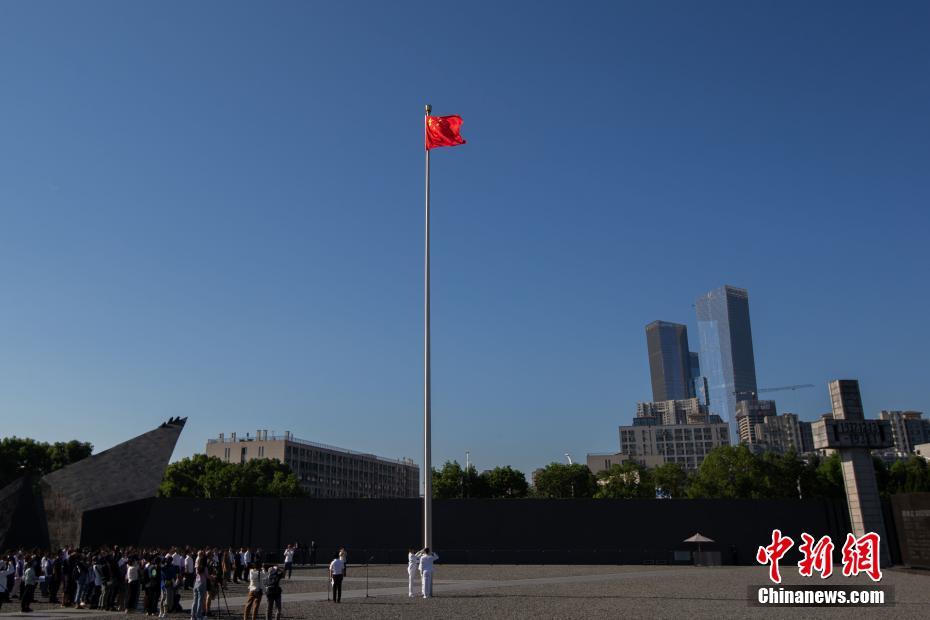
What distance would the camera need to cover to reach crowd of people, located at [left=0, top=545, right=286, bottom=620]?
57.6 feet

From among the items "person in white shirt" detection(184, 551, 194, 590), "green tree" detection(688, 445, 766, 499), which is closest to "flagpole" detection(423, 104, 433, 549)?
"person in white shirt" detection(184, 551, 194, 590)

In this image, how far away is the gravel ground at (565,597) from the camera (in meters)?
18.5

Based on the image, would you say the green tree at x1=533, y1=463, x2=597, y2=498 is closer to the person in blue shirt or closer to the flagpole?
the flagpole

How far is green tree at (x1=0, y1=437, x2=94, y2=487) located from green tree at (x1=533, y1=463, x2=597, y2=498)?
5944cm

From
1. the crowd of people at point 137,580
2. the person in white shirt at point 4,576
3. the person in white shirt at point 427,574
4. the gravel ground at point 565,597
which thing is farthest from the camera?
the person in white shirt at point 427,574

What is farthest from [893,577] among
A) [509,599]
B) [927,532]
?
[509,599]

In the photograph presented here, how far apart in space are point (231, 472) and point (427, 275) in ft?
217

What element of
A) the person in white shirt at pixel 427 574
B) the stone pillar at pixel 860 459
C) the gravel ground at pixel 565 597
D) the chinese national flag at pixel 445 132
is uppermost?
the chinese national flag at pixel 445 132

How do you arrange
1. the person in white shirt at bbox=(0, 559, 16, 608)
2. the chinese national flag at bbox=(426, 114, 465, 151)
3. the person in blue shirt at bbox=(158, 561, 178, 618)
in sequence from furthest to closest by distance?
the chinese national flag at bbox=(426, 114, 465, 151)
the person in white shirt at bbox=(0, 559, 16, 608)
the person in blue shirt at bbox=(158, 561, 178, 618)

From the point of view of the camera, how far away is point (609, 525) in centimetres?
4759

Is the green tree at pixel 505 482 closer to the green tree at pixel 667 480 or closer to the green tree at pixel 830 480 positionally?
the green tree at pixel 667 480

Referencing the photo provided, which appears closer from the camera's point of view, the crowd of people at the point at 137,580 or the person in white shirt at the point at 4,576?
the crowd of people at the point at 137,580

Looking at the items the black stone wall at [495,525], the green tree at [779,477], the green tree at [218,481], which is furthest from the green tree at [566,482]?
the black stone wall at [495,525]

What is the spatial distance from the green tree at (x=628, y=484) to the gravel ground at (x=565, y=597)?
60740 millimetres
